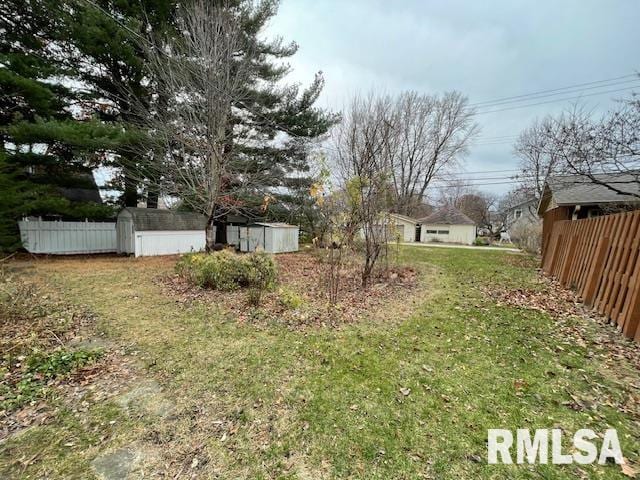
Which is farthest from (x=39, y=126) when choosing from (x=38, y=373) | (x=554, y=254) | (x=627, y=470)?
(x=554, y=254)

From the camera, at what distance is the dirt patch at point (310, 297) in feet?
15.2

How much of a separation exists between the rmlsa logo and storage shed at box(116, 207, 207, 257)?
41.2 ft

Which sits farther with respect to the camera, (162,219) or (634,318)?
(162,219)

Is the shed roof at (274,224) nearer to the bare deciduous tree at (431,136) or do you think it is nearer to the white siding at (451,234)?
the bare deciduous tree at (431,136)

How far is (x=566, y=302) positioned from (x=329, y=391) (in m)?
5.16

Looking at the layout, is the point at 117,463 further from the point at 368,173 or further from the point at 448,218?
the point at 448,218

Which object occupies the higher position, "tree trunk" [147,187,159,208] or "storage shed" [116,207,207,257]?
"tree trunk" [147,187,159,208]

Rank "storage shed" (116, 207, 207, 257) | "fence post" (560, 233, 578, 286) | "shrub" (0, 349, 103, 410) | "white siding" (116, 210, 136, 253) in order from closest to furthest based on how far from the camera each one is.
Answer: "shrub" (0, 349, 103, 410), "fence post" (560, 233, 578, 286), "storage shed" (116, 207, 207, 257), "white siding" (116, 210, 136, 253)

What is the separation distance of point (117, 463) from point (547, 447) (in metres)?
3.00

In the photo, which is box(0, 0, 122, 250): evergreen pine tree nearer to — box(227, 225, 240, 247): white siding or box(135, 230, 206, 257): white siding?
box(135, 230, 206, 257): white siding

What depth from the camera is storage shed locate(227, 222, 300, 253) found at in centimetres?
1385

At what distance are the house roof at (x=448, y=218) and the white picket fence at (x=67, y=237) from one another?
25542 millimetres

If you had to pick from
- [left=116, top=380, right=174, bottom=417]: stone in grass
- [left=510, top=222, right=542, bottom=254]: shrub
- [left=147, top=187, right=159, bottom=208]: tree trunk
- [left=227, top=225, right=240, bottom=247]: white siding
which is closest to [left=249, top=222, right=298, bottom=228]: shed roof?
[left=227, top=225, right=240, bottom=247]: white siding

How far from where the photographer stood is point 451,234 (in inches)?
1054
